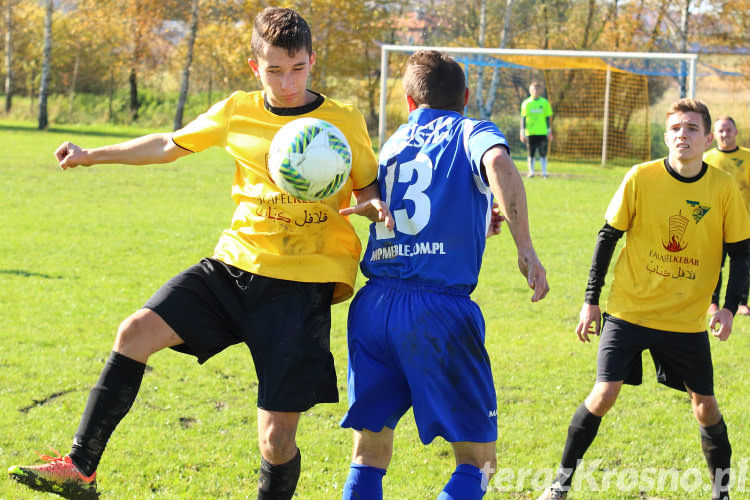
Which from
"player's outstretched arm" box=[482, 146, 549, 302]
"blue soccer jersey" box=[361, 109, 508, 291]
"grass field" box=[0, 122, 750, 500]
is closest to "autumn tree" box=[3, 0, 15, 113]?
"grass field" box=[0, 122, 750, 500]

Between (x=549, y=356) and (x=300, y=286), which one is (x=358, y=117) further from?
(x=549, y=356)

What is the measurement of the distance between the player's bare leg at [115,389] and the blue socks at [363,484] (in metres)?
0.85

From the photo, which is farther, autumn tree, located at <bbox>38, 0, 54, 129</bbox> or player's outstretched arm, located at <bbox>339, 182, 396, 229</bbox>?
autumn tree, located at <bbox>38, 0, 54, 129</bbox>

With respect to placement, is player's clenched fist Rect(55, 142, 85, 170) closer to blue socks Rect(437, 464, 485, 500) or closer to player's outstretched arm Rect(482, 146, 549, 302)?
player's outstretched arm Rect(482, 146, 549, 302)

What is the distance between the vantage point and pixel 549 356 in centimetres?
639

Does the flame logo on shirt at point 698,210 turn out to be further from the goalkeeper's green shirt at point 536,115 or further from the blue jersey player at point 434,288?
the goalkeeper's green shirt at point 536,115

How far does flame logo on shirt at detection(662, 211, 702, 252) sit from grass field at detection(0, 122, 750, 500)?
46.1 inches

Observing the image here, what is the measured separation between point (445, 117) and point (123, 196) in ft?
39.2

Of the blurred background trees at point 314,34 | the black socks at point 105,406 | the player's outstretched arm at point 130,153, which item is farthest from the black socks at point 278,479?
the blurred background trees at point 314,34

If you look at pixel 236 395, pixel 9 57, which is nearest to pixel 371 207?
pixel 236 395

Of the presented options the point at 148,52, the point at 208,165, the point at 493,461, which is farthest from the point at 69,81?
the point at 493,461

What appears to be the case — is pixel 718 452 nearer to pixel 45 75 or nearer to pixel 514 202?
pixel 514 202

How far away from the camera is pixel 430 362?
3.10 m

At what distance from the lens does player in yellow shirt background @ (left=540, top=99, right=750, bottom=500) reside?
399cm
